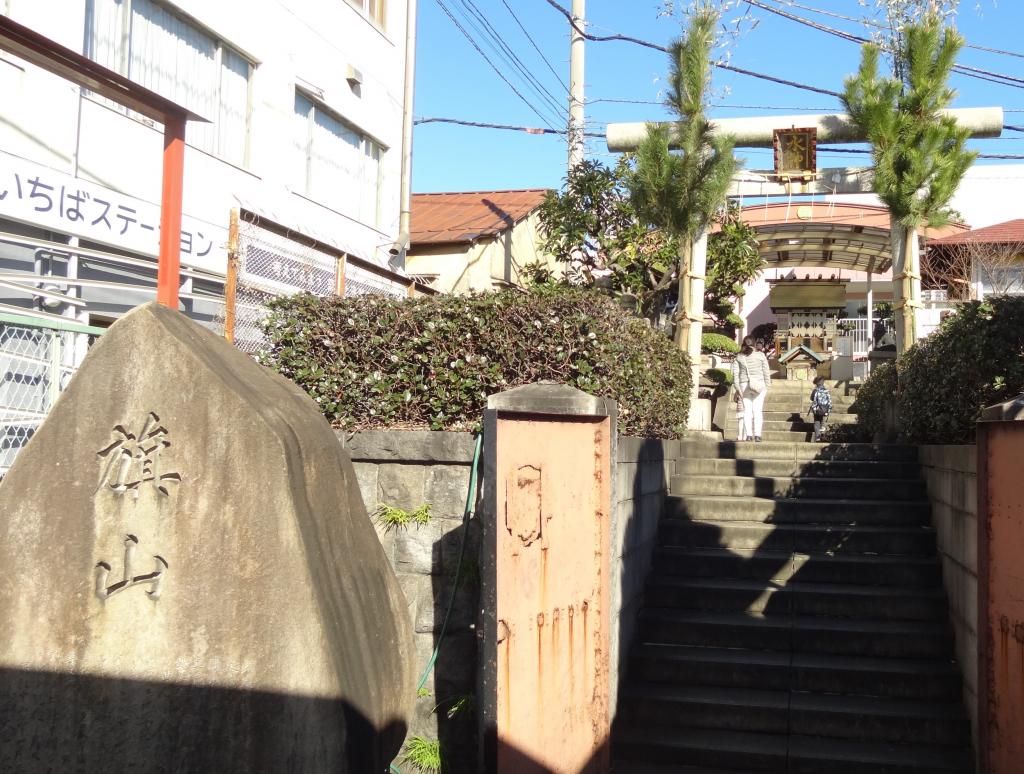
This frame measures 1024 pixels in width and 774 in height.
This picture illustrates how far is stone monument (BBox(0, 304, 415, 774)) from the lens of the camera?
12.0 feet

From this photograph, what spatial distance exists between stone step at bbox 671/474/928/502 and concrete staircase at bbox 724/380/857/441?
4.46m

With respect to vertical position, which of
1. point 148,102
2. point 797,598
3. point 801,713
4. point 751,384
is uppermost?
point 148,102

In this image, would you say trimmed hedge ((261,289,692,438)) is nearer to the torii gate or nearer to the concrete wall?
the concrete wall

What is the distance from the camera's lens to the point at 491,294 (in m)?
7.50

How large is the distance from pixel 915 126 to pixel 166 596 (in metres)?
10.3

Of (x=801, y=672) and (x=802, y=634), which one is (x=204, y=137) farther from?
(x=801, y=672)

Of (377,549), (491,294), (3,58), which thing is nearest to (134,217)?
(3,58)

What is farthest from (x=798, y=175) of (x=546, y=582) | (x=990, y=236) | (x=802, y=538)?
(x=990, y=236)

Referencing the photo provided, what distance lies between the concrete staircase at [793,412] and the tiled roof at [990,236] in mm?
8567

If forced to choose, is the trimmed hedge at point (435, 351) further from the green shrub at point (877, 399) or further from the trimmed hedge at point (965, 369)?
the green shrub at point (877, 399)

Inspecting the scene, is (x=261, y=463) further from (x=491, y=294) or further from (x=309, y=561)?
(x=491, y=294)

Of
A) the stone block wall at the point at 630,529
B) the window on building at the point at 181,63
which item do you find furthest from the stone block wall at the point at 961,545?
the window on building at the point at 181,63

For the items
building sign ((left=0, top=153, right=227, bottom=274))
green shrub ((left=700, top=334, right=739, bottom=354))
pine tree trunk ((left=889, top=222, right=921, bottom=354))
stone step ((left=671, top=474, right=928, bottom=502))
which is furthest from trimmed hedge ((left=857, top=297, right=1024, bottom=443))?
green shrub ((left=700, top=334, right=739, bottom=354))

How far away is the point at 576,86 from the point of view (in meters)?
17.9
